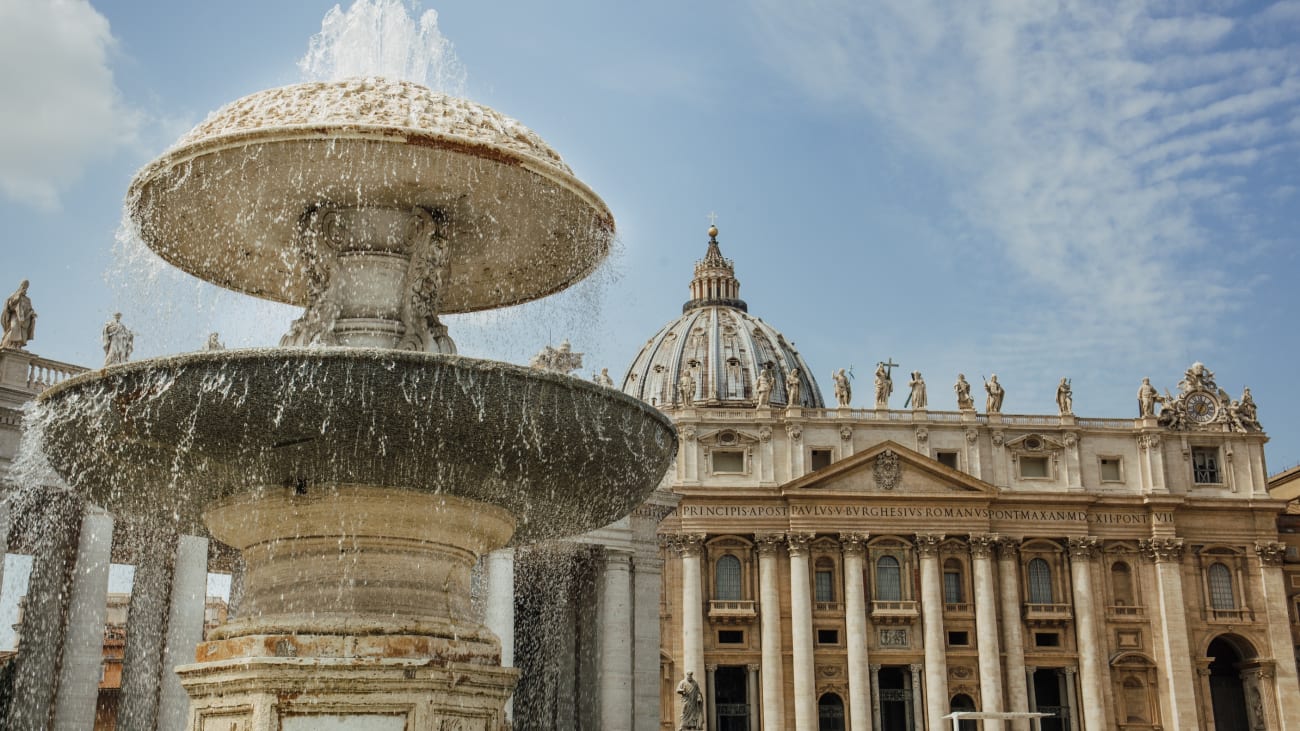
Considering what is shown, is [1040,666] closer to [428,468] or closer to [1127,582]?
[1127,582]

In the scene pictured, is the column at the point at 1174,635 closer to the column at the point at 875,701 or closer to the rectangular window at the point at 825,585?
the column at the point at 875,701

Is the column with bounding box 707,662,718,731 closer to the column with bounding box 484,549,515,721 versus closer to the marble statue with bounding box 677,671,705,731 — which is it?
the marble statue with bounding box 677,671,705,731

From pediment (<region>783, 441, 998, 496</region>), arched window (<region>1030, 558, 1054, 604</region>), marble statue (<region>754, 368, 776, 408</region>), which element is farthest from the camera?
marble statue (<region>754, 368, 776, 408</region>)

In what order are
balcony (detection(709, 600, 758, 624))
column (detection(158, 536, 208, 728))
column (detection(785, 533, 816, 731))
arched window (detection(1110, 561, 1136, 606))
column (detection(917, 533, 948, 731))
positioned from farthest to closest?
1. arched window (detection(1110, 561, 1136, 606))
2. balcony (detection(709, 600, 758, 624))
3. column (detection(917, 533, 948, 731))
4. column (detection(785, 533, 816, 731))
5. column (detection(158, 536, 208, 728))

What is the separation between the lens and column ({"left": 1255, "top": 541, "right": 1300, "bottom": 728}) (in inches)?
2315

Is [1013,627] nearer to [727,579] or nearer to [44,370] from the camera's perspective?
[727,579]

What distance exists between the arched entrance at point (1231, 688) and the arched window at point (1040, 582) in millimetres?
7840

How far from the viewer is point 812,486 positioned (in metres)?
58.4

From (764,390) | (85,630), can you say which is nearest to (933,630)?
(764,390)

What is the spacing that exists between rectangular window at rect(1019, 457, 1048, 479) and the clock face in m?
7.97

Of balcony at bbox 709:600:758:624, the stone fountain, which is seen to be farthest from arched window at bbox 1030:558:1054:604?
the stone fountain

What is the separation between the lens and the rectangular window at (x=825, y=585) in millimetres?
58156

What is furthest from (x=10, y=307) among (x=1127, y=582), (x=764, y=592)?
(x=1127, y=582)

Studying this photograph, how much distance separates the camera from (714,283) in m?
98.1
